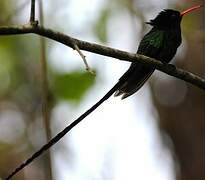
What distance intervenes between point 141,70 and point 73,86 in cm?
160

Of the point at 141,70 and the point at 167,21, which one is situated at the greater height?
the point at 167,21

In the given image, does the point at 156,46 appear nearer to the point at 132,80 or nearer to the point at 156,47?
the point at 156,47

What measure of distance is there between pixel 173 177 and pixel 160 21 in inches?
60.7

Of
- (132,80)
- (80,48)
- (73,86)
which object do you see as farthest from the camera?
(73,86)

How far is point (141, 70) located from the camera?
3170 mm

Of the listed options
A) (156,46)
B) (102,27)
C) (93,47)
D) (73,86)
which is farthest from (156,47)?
(102,27)

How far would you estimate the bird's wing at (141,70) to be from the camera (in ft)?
10.1

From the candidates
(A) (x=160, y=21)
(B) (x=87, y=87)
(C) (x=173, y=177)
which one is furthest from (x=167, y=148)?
(A) (x=160, y=21)

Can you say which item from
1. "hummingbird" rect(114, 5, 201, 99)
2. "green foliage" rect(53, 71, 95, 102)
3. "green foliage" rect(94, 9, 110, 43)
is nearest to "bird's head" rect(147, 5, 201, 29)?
"hummingbird" rect(114, 5, 201, 99)

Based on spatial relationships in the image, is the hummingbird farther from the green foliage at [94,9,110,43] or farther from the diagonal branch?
the green foliage at [94,9,110,43]

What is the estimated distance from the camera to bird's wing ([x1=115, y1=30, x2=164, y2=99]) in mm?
3066

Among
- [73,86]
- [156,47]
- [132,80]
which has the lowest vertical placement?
[73,86]

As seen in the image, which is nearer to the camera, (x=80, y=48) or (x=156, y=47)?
(x=80, y=48)

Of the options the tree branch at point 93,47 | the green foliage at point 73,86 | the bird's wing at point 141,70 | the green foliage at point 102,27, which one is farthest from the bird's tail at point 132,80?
the green foliage at point 102,27
